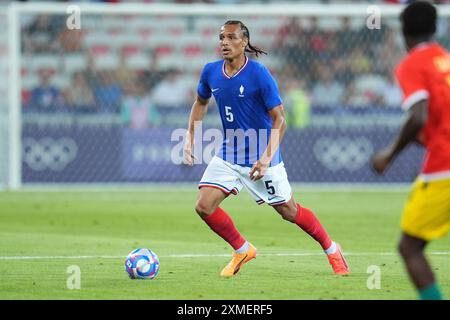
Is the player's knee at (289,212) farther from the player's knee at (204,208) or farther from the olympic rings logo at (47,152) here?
the olympic rings logo at (47,152)

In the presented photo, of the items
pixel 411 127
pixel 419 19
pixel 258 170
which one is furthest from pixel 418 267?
pixel 258 170

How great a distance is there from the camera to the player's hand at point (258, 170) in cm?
959

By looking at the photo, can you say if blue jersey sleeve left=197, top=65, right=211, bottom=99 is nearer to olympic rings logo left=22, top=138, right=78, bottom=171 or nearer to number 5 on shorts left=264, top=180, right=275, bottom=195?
number 5 on shorts left=264, top=180, right=275, bottom=195

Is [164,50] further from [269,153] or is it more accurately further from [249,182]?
[269,153]

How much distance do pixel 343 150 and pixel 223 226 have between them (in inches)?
486

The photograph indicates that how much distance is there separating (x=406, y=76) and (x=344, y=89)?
16.8 metres

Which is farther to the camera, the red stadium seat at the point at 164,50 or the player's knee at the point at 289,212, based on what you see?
the red stadium seat at the point at 164,50

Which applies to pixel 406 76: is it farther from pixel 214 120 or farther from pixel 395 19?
pixel 395 19

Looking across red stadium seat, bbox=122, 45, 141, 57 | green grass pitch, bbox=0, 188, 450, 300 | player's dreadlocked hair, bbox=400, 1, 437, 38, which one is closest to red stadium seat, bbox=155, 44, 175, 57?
red stadium seat, bbox=122, 45, 141, 57

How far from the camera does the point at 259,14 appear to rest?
21.3 meters

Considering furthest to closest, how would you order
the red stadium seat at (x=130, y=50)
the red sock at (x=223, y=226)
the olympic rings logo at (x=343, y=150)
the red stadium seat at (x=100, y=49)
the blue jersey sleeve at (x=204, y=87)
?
the red stadium seat at (x=130, y=50) → the red stadium seat at (x=100, y=49) → the olympic rings logo at (x=343, y=150) → the blue jersey sleeve at (x=204, y=87) → the red sock at (x=223, y=226)

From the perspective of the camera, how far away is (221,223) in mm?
9906

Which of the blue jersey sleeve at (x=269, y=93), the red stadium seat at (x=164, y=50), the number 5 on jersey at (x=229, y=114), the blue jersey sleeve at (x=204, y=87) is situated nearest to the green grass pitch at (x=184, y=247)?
the number 5 on jersey at (x=229, y=114)

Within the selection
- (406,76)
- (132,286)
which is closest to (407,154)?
(132,286)
